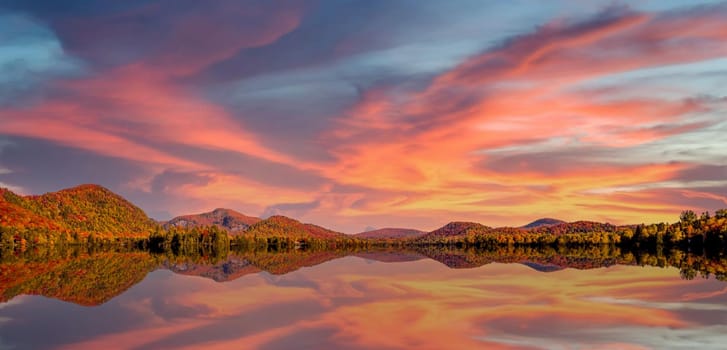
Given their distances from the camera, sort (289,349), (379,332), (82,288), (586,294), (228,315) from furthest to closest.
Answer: (82,288) → (586,294) → (228,315) → (379,332) → (289,349)

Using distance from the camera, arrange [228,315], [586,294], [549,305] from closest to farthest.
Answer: [228,315] < [549,305] < [586,294]

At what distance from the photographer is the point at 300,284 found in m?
48.8

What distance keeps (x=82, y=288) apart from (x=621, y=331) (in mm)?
39884

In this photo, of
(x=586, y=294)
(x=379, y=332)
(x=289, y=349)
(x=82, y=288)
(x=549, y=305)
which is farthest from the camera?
(x=82, y=288)

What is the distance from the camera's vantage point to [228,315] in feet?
96.6

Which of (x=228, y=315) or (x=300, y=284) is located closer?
(x=228, y=315)

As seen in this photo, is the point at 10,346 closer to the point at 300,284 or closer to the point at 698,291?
the point at 300,284

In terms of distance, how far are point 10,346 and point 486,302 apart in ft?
81.9

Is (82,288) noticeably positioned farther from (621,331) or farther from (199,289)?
(621,331)

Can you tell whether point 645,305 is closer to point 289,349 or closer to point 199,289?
point 289,349

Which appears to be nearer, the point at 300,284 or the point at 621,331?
the point at 621,331

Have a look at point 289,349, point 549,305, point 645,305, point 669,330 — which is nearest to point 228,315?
point 289,349

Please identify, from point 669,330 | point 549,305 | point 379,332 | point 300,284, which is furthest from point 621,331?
point 300,284

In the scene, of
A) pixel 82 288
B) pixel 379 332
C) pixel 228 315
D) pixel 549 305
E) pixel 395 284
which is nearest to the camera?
pixel 379 332
